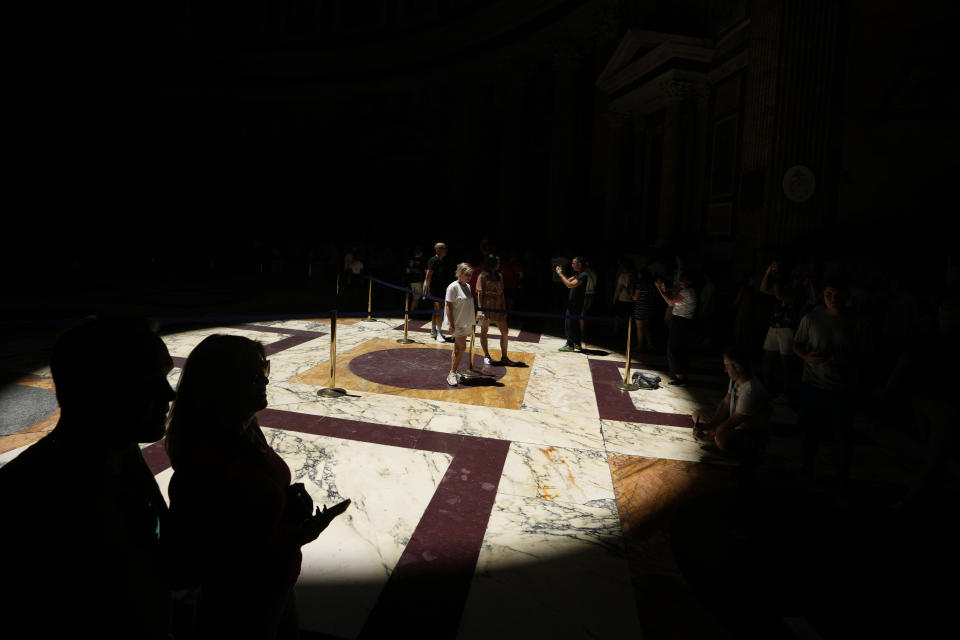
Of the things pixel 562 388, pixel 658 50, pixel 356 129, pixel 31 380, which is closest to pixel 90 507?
pixel 562 388

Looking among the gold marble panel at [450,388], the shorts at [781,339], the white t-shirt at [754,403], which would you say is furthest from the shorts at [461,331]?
the shorts at [781,339]

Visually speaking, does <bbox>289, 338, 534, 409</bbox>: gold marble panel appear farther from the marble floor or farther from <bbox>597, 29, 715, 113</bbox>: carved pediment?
<bbox>597, 29, 715, 113</bbox>: carved pediment

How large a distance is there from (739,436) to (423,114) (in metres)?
24.9

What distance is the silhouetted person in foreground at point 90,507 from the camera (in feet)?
3.27

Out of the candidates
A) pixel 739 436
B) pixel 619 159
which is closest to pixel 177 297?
pixel 619 159

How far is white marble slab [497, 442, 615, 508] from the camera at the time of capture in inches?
159

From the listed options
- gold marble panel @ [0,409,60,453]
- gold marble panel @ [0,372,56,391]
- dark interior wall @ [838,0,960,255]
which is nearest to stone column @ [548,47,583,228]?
dark interior wall @ [838,0,960,255]

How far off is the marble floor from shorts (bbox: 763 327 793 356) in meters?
0.75

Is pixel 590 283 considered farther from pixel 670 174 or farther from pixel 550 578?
pixel 550 578

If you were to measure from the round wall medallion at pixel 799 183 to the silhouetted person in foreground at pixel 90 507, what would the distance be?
1058 cm

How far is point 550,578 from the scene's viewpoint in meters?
3.05

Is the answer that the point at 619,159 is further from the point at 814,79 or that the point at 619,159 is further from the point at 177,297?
the point at 177,297

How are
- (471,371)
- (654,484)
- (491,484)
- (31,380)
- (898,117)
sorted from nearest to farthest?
(491,484) < (654,484) < (31,380) < (471,371) < (898,117)

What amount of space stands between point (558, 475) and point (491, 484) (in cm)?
57
